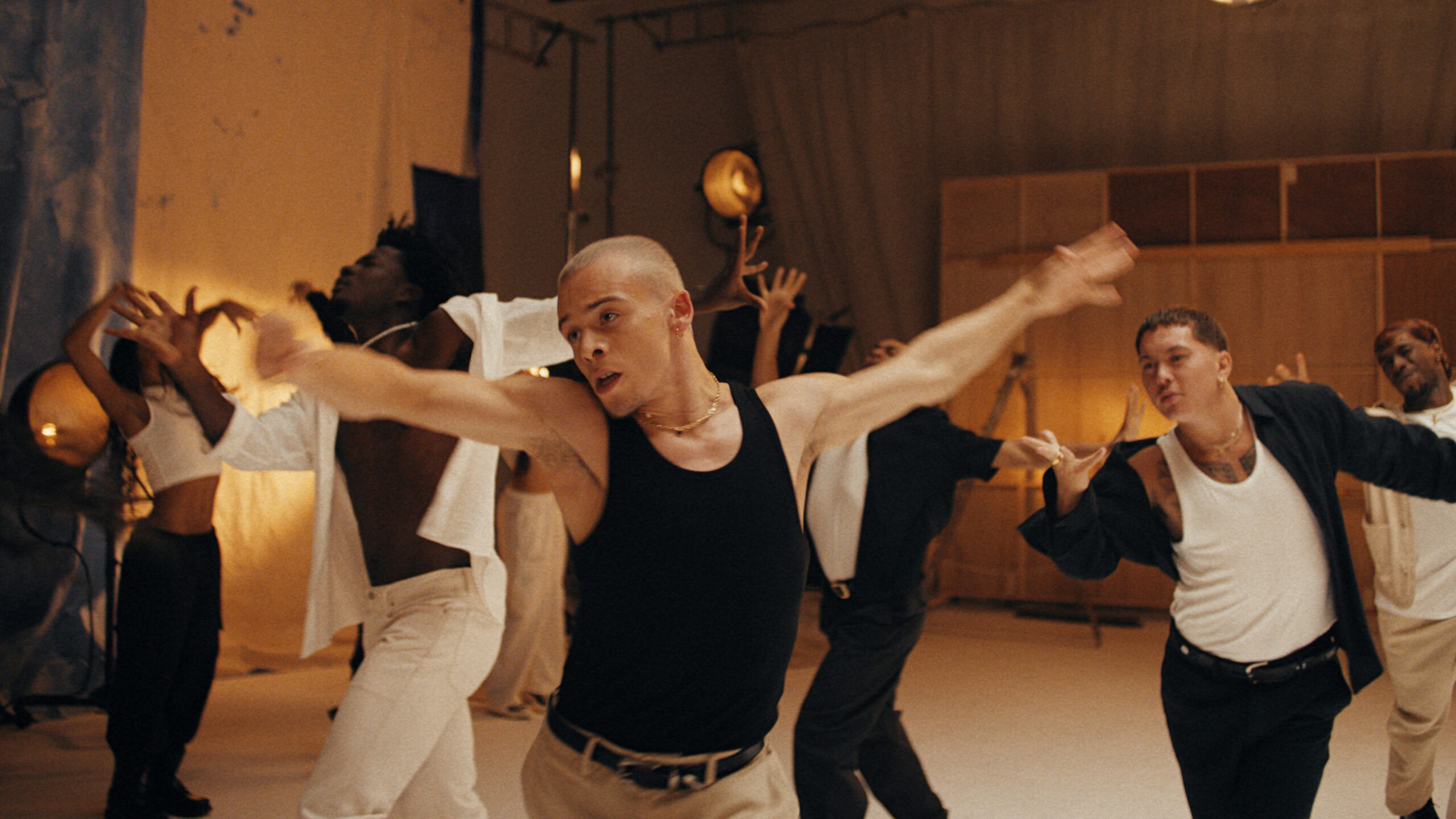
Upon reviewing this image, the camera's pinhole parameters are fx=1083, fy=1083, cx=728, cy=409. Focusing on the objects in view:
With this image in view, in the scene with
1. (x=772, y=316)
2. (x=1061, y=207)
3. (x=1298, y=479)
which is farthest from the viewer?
(x=1061, y=207)

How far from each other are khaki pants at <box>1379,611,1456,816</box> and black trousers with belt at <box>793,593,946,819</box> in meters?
1.40

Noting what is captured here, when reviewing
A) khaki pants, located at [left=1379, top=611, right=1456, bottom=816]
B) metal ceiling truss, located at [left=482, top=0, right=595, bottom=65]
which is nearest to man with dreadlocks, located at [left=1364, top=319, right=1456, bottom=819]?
khaki pants, located at [left=1379, top=611, right=1456, bottom=816]

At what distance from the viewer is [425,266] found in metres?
2.95

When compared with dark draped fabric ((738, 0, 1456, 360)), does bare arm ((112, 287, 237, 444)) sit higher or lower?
lower

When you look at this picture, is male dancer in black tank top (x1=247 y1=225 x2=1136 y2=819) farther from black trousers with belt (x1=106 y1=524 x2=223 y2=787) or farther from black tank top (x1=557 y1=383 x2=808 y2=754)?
black trousers with belt (x1=106 y1=524 x2=223 y2=787)

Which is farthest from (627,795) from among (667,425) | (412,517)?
(412,517)

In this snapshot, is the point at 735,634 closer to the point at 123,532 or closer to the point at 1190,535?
the point at 1190,535

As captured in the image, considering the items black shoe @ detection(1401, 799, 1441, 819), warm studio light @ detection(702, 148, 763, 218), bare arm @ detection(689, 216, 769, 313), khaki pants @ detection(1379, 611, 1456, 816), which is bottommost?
black shoe @ detection(1401, 799, 1441, 819)

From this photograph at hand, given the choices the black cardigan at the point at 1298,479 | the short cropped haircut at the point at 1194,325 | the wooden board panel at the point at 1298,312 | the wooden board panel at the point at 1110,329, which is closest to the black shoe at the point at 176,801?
the black cardigan at the point at 1298,479

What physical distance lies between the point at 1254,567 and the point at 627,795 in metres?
1.45

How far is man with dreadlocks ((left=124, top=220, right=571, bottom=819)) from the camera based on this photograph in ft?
7.63

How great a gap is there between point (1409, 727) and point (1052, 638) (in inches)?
136

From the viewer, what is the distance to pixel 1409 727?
3.10 metres

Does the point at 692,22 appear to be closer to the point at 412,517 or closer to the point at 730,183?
the point at 730,183
